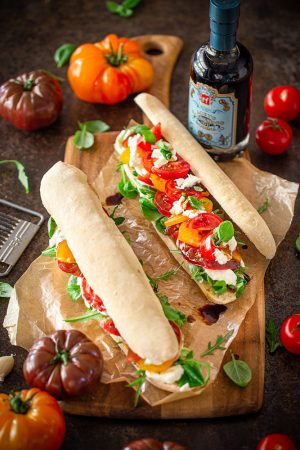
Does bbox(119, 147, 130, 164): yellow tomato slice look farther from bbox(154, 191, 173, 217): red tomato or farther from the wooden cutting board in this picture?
the wooden cutting board

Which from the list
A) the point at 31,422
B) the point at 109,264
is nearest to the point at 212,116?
the point at 109,264

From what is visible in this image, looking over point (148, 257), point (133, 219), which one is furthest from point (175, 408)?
point (133, 219)

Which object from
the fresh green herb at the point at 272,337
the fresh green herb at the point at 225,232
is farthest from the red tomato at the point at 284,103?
the fresh green herb at the point at 272,337

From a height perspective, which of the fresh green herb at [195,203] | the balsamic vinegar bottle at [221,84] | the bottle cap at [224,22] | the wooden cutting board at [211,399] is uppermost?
the bottle cap at [224,22]

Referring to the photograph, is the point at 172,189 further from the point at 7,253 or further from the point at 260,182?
the point at 7,253

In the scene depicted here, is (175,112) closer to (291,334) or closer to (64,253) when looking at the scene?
(64,253)

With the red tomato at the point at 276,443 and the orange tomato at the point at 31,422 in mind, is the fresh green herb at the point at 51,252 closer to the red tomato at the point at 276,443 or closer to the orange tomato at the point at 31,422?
the orange tomato at the point at 31,422
